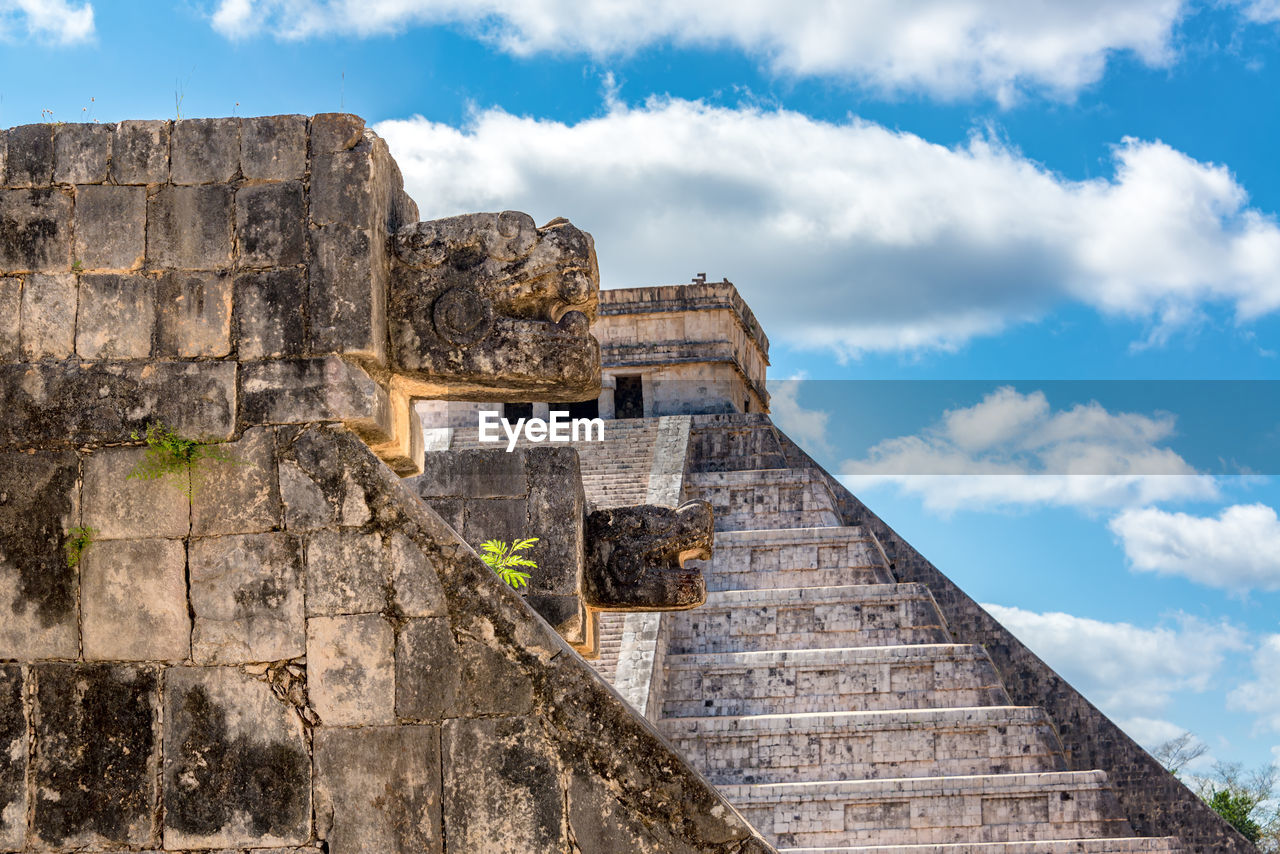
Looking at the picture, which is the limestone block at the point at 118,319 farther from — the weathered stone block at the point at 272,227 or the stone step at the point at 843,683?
the stone step at the point at 843,683

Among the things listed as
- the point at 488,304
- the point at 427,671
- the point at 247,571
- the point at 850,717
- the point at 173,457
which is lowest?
the point at 850,717

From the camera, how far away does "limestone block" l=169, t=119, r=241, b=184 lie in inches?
209

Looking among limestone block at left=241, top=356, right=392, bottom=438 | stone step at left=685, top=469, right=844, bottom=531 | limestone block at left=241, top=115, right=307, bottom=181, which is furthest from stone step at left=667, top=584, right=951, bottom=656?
limestone block at left=241, top=115, right=307, bottom=181

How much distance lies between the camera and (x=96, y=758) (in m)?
5.05

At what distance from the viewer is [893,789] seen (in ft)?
52.7

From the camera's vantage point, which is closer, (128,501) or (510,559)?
(128,501)

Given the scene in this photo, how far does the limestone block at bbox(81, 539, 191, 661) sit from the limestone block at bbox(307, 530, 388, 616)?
18.0 inches

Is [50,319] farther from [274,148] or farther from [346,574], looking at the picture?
[346,574]

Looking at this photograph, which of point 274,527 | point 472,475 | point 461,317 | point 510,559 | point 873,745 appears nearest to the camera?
point 274,527

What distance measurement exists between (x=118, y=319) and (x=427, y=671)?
1647 millimetres

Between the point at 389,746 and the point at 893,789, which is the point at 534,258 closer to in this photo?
the point at 389,746

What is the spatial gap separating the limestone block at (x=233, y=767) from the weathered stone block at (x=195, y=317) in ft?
3.61

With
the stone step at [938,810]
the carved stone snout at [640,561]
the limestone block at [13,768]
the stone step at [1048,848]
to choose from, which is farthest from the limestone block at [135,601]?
the stone step at [938,810]

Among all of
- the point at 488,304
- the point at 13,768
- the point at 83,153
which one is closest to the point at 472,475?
the point at 488,304
